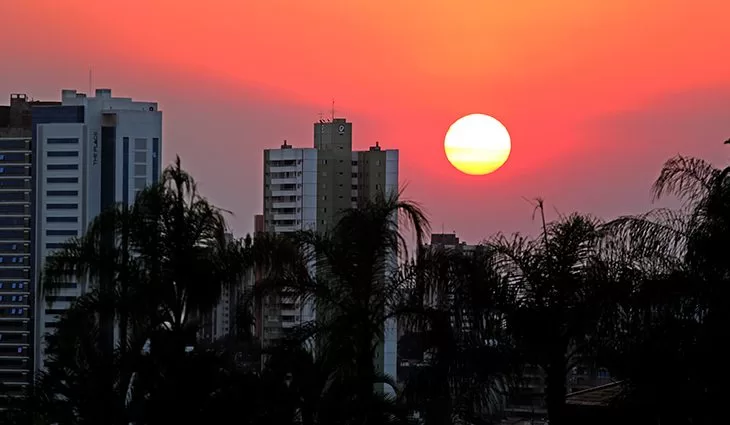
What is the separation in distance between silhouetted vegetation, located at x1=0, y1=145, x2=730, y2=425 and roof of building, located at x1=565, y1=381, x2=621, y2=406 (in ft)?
0.41

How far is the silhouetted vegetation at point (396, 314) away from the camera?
40.3 ft

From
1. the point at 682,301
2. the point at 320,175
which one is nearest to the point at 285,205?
the point at 320,175

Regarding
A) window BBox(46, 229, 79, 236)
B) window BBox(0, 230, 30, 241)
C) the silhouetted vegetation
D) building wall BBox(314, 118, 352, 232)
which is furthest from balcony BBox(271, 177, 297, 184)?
the silhouetted vegetation

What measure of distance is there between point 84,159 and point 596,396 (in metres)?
62.9

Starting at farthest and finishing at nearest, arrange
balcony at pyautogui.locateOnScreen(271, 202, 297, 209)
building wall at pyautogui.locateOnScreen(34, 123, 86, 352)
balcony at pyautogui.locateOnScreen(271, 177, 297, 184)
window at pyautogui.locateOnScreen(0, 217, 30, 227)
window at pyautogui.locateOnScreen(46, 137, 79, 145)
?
window at pyautogui.locateOnScreen(0, 217, 30, 227), building wall at pyautogui.locateOnScreen(34, 123, 86, 352), window at pyautogui.locateOnScreen(46, 137, 79, 145), balcony at pyautogui.locateOnScreen(271, 202, 297, 209), balcony at pyautogui.locateOnScreen(271, 177, 297, 184)

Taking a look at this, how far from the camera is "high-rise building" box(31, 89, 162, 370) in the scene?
7218 centimetres

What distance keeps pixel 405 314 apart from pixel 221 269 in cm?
189

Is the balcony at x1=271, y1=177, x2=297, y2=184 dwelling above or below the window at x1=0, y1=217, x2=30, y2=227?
above

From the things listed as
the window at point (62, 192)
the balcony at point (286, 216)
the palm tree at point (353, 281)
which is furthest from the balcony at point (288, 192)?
the palm tree at point (353, 281)

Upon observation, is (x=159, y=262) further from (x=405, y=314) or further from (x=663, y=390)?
(x=663, y=390)

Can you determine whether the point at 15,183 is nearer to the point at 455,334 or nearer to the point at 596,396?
the point at 596,396

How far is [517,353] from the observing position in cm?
1374

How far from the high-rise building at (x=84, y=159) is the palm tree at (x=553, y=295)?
58.6m

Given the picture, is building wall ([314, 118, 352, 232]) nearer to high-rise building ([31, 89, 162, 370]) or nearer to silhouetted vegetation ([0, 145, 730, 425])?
high-rise building ([31, 89, 162, 370])
